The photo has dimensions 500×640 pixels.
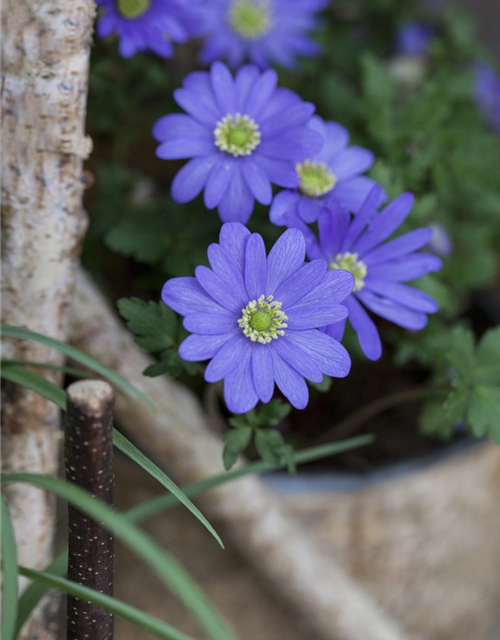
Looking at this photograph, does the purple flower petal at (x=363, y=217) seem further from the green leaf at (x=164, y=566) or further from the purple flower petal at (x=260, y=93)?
the green leaf at (x=164, y=566)

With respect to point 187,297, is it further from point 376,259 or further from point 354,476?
point 354,476

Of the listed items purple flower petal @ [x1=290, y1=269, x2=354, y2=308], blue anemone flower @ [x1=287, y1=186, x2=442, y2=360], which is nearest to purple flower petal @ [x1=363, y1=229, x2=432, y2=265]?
blue anemone flower @ [x1=287, y1=186, x2=442, y2=360]

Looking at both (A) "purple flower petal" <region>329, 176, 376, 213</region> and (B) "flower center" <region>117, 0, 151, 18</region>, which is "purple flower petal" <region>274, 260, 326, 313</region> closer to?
(A) "purple flower petal" <region>329, 176, 376, 213</region>

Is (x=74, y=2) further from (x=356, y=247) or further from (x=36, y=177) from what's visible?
(x=356, y=247)

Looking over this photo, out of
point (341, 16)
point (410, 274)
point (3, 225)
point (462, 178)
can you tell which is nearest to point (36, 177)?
point (3, 225)

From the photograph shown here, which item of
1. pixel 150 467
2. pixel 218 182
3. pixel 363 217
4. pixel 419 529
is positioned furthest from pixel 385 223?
pixel 419 529

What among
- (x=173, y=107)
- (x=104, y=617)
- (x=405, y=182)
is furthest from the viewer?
(x=173, y=107)
